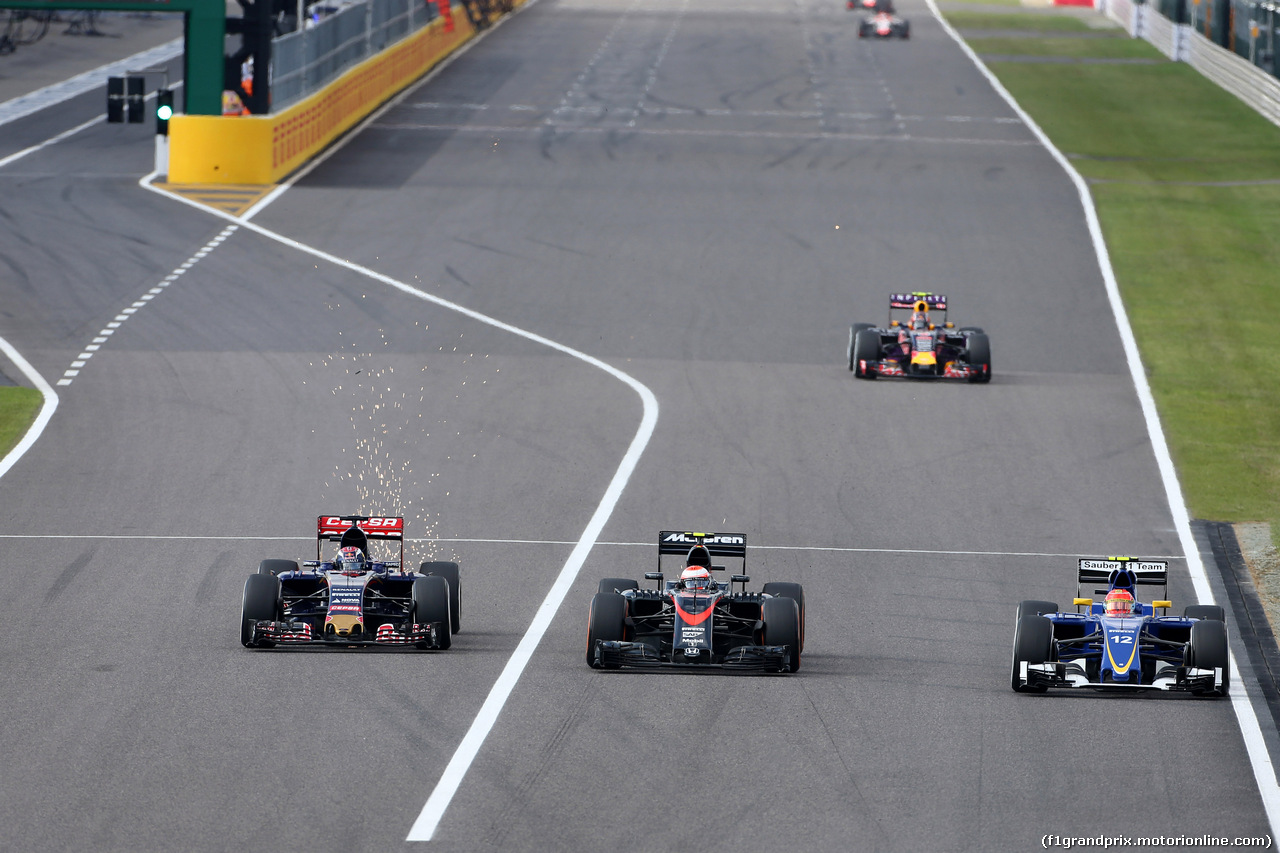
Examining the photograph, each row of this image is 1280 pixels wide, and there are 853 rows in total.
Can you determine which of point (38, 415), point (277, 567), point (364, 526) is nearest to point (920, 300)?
point (38, 415)

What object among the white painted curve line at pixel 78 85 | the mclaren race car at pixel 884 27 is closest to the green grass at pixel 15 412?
the white painted curve line at pixel 78 85

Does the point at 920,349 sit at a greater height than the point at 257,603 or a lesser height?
lesser

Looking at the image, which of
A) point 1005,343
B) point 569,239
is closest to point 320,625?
point 1005,343

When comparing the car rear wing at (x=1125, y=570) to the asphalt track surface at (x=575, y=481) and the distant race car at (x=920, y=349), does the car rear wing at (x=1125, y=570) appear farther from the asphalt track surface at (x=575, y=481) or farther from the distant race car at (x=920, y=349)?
the distant race car at (x=920, y=349)

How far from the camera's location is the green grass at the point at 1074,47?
3039 inches

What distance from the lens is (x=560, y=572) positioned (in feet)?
70.4

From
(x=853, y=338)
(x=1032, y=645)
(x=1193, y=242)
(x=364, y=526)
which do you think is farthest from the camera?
(x=1193, y=242)

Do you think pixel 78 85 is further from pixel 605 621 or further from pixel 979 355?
pixel 605 621

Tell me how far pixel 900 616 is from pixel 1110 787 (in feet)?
17.6

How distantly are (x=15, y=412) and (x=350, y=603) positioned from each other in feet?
44.0

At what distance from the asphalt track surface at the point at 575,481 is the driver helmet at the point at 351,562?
0.85 meters

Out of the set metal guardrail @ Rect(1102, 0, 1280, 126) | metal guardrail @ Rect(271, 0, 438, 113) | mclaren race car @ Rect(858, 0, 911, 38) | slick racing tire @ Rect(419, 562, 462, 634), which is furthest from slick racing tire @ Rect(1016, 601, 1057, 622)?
mclaren race car @ Rect(858, 0, 911, 38)

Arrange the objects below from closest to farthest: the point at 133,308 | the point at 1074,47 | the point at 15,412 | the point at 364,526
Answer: the point at 364,526
the point at 15,412
the point at 133,308
the point at 1074,47

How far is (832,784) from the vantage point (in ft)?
47.8
